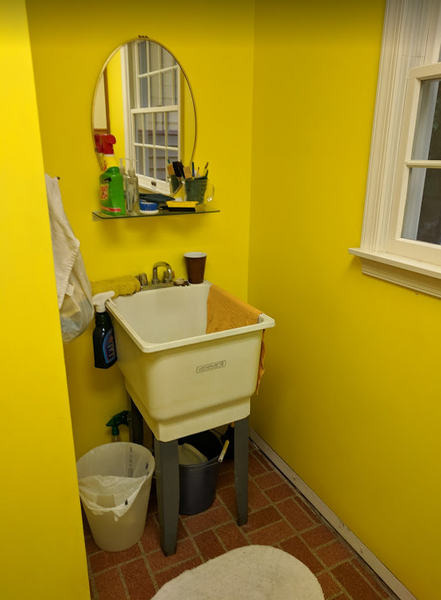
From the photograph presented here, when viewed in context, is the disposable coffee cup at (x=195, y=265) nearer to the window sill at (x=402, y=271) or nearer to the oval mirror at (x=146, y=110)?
the oval mirror at (x=146, y=110)

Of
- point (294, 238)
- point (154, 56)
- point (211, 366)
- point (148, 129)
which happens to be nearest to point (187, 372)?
point (211, 366)

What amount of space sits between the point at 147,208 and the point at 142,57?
566 mm

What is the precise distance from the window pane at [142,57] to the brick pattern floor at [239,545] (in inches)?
70.1

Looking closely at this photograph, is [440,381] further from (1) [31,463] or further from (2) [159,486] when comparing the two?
(1) [31,463]

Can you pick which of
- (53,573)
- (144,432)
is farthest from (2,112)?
(144,432)

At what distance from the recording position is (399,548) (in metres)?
1.54

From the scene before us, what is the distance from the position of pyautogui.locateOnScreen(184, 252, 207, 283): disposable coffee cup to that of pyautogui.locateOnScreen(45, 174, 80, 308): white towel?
756 mm

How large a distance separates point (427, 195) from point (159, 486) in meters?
1.33

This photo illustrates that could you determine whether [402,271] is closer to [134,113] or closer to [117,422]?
[134,113]

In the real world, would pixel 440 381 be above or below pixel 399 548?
above

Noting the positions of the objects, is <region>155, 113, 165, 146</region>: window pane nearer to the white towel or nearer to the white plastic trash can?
the white towel

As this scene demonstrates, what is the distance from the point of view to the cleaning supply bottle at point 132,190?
1795 mm

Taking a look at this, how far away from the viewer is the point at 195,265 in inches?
77.8

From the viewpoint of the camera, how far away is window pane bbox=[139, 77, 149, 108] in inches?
70.5
